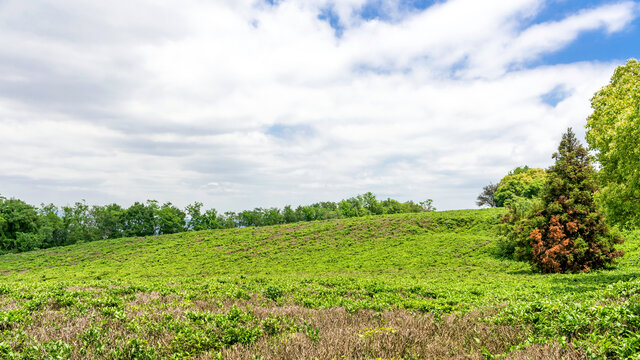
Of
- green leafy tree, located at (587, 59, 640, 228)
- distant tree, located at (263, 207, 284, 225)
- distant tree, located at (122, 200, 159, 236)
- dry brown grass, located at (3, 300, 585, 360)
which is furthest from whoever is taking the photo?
distant tree, located at (263, 207, 284, 225)

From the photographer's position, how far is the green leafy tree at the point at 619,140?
1468 cm

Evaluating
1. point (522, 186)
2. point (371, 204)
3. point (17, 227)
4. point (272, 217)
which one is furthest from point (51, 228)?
point (522, 186)

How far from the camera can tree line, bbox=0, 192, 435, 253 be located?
2744 inches

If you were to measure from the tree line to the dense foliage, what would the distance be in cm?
6713

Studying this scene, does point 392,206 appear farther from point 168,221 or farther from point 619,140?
point 619,140

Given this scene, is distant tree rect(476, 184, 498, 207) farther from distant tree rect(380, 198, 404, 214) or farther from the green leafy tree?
the green leafy tree

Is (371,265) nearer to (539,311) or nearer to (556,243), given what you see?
(556,243)

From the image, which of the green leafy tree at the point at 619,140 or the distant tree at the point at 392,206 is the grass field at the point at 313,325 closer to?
the green leafy tree at the point at 619,140

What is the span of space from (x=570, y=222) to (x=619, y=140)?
1223 cm

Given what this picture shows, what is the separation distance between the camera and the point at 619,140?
14.9 m

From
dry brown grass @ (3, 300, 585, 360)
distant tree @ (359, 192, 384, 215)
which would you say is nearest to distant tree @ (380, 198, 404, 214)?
distant tree @ (359, 192, 384, 215)

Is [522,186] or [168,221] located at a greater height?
[522,186]

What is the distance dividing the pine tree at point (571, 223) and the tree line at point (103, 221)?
221ft

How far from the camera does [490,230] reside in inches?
1860
